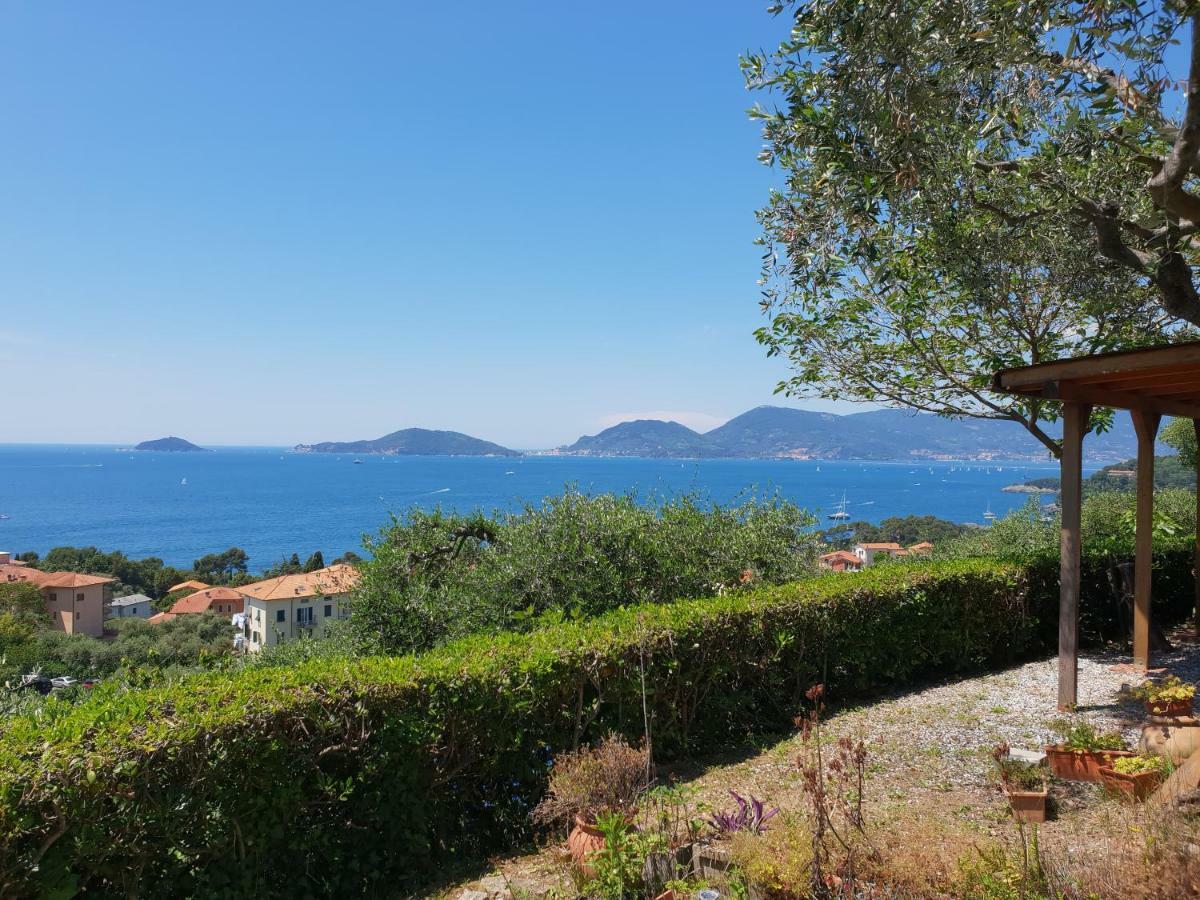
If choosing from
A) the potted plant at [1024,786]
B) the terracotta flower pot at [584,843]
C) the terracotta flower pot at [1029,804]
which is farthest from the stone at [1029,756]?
the terracotta flower pot at [584,843]

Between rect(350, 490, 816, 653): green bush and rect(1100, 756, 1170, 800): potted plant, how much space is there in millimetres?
3997

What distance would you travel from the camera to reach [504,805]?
4.56 m

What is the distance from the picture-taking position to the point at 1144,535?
7.90 meters

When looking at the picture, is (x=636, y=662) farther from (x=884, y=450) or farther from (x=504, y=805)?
(x=884, y=450)

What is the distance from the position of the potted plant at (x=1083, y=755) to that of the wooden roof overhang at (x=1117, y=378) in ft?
9.53

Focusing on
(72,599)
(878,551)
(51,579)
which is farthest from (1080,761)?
(51,579)

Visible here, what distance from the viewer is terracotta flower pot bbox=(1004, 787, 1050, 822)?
4055 mm

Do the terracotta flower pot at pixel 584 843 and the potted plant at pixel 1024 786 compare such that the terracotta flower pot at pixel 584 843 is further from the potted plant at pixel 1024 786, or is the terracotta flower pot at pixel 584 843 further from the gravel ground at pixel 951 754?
the potted plant at pixel 1024 786

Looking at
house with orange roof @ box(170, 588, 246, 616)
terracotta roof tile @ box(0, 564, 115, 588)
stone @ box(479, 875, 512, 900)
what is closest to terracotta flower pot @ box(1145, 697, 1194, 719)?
stone @ box(479, 875, 512, 900)

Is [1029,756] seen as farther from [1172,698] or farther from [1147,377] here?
[1147,377]

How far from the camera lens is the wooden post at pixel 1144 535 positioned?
771 centimetres

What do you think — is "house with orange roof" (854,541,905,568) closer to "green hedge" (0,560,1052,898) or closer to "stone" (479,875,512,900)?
"green hedge" (0,560,1052,898)

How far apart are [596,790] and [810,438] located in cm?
18627

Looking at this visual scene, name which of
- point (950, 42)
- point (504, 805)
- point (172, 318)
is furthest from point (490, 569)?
point (172, 318)
